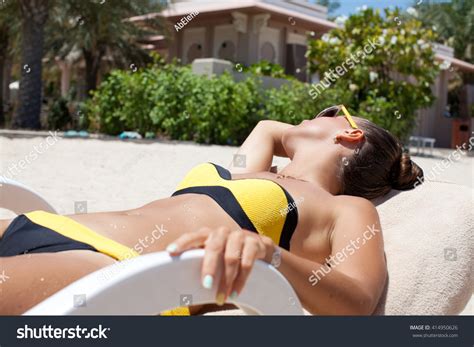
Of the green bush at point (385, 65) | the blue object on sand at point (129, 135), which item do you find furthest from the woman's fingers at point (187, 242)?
the blue object on sand at point (129, 135)

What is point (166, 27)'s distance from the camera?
19703 millimetres

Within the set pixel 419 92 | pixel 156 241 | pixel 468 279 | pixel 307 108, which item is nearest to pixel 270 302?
pixel 156 241

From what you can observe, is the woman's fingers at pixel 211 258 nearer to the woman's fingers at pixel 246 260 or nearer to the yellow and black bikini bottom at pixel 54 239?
the woman's fingers at pixel 246 260

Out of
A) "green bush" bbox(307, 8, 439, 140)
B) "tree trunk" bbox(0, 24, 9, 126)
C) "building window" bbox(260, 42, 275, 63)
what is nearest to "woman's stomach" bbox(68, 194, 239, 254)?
"green bush" bbox(307, 8, 439, 140)

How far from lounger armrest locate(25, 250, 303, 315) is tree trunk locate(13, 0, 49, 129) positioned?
49.6 feet

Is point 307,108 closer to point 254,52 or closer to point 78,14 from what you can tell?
point 254,52

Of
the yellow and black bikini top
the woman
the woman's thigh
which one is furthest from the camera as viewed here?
the yellow and black bikini top

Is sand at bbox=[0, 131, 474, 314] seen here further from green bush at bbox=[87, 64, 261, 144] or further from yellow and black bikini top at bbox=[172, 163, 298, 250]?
yellow and black bikini top at bbox=[172, 163, 298, 250]

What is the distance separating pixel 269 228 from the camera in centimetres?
184

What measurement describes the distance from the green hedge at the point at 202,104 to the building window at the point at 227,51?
628 cm

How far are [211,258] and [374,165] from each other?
1.19 meters

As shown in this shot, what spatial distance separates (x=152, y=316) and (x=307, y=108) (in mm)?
11765

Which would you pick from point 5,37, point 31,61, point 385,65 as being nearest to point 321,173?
point 385,65

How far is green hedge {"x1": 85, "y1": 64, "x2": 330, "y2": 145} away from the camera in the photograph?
12.3 metres
